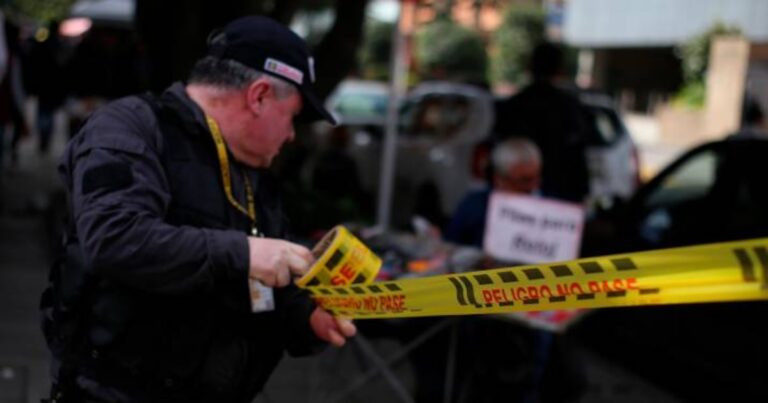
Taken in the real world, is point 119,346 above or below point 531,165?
above

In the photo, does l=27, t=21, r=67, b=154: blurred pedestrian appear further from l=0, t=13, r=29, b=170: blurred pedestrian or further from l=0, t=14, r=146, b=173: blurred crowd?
l=0, t=13, r=29, b=170: blurred pedestrian

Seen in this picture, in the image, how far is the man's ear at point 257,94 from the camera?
2129 mm

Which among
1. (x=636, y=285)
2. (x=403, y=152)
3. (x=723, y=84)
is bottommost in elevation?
(x=723, y=84)

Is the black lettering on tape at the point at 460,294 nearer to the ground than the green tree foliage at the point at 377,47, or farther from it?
farther from it

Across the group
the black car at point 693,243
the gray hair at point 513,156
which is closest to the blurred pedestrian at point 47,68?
the black car at point 693,243

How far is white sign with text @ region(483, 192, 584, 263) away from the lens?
13.3ft

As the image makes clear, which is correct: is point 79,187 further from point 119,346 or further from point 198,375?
point 198,375

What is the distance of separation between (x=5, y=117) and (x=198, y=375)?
6.55m

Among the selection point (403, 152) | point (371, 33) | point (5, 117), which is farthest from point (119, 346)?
point (371, 33)

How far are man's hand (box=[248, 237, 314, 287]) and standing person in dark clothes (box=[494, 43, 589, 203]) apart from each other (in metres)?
4.03

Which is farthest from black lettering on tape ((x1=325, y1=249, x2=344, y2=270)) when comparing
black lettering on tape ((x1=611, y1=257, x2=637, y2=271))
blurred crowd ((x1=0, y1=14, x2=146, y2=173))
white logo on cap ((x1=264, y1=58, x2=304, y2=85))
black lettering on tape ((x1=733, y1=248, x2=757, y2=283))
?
blurred crowd ((x1=0, y1=14, x2=146, y2=173))

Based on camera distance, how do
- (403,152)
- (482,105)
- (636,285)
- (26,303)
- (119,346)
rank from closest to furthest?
1. (636,285)
2. (119,346)
3. (26,303)
4. (482,105)
5. (403,152)

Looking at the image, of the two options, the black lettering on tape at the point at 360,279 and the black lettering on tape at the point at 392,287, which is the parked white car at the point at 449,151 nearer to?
the black lettering on tape at the point at 360,279

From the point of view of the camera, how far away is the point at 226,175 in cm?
212
